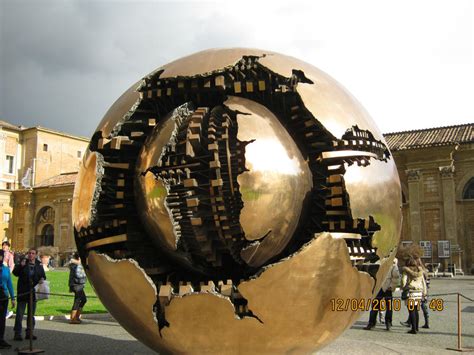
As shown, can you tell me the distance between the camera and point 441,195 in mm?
28531

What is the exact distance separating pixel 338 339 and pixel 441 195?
906 inches

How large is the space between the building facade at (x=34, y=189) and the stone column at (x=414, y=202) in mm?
30157

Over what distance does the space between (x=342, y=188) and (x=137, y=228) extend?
5.95 feet

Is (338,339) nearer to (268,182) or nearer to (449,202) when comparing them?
(268,182)

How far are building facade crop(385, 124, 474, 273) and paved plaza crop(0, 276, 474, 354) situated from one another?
57.5 feet

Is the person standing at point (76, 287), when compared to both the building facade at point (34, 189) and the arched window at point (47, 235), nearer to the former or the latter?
the building facade at point (34, 189)

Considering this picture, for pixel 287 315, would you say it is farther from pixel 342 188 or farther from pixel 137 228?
pixel 137 228

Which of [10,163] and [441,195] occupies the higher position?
[10,163]

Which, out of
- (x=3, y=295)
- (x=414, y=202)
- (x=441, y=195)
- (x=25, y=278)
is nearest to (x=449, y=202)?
(x=441, y=195)

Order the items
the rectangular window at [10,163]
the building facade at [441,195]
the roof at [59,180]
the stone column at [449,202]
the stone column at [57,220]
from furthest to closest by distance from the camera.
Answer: the rectangular window at [10,163] → the roof at [59,180] → the stone column at [57,220] → the stone column at [449,202] → the building facade at [441,195]

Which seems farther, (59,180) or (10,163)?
(10,163)

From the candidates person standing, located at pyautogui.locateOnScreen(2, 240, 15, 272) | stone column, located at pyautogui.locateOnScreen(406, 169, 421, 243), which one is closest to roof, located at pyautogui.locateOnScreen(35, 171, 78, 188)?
stone column, located at pyautogui.locateOnScreen(406, 169, 421, 243)

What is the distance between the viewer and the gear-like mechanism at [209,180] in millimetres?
3916

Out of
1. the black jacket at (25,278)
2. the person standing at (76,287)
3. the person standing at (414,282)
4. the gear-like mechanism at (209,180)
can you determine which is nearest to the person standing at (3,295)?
the black jacket at (25,278)
